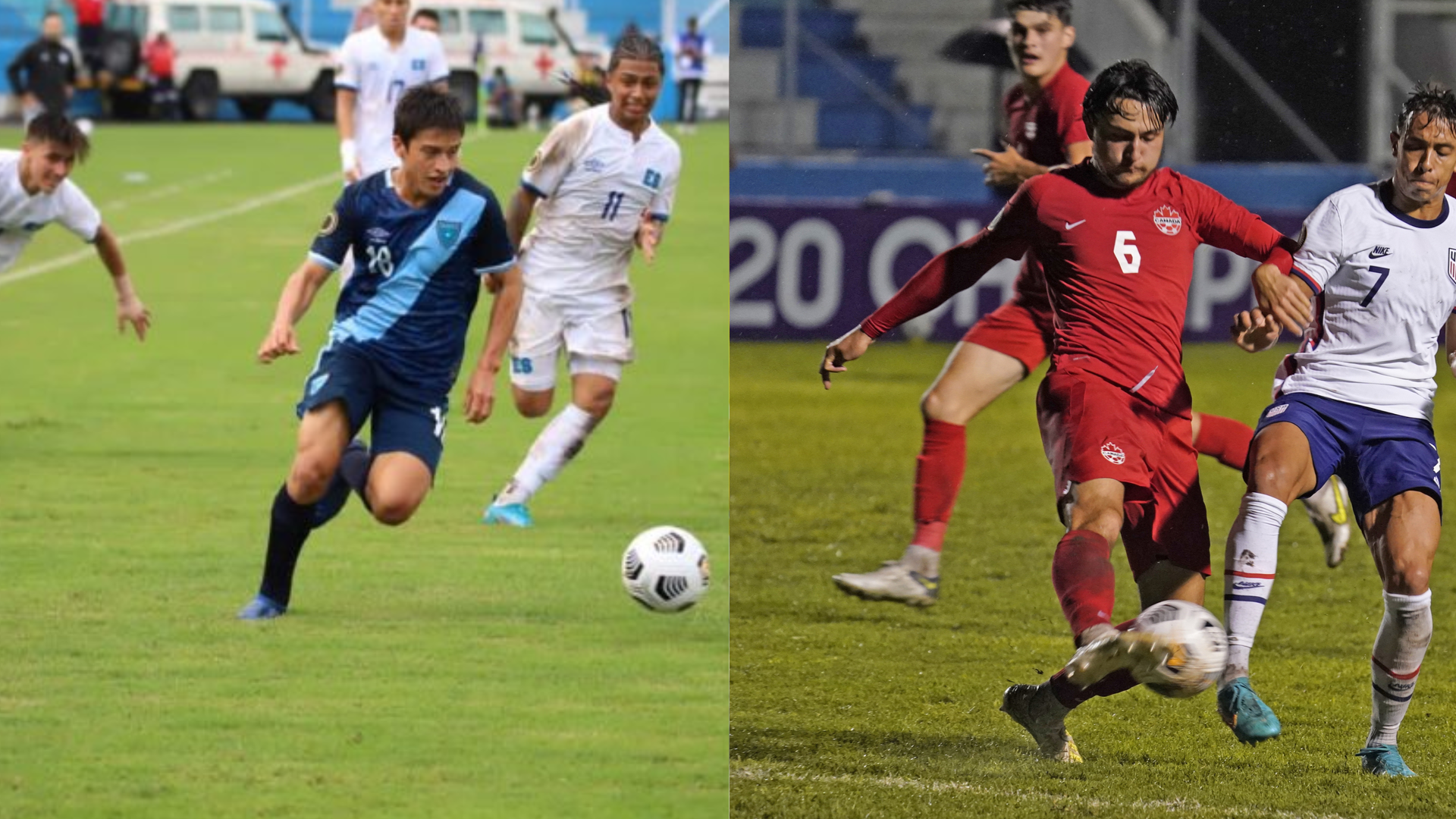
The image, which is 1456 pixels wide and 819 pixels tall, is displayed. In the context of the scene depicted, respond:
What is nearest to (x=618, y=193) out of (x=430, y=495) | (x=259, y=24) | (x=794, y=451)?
(x=430, y=495)

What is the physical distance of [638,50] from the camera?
796 cm

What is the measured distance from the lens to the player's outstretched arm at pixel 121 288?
8.30m

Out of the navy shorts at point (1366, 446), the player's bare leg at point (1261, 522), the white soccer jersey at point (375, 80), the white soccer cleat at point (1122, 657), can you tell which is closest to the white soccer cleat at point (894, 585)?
the player's bare leg at point (1261, 522)

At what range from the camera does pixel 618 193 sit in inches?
334

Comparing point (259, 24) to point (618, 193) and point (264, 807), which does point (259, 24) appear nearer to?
point (618, 193)

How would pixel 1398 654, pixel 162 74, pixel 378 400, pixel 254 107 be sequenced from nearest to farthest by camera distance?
1. pixel 1398 654
2. pixel 378 400
3. pixel 162 74
4. pixel 254 107

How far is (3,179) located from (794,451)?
13.3ft

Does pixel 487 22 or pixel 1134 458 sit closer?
pixel 1134 458

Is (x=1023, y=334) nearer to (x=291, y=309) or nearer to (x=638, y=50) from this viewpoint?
(x=638, y=50)

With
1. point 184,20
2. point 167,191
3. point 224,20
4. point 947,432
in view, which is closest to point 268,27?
point 224,20

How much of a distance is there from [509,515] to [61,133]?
2168 millimetres

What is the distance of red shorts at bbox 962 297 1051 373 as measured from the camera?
6.86 metres

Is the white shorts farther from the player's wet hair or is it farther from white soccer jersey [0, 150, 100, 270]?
white soccer jersey [0, 150, 100, 270]

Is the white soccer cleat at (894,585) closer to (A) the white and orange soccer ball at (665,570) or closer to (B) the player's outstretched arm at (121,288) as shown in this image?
(A) the white and orange soccer ball at (665,570)
